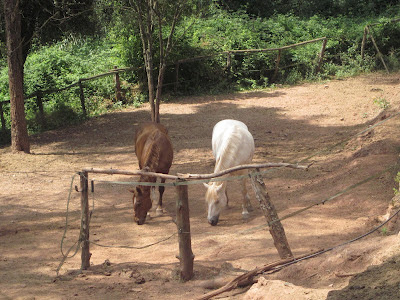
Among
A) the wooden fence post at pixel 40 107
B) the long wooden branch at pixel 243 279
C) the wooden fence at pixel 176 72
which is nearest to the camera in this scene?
the long wooden branch at pixel 243 279

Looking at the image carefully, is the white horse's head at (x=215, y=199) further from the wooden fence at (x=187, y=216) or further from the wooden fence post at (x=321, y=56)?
the wooden fence post at (x=321, y=56)

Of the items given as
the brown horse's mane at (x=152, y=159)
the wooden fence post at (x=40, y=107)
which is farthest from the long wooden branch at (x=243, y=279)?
the wooden fence post at (x=40, y=107)

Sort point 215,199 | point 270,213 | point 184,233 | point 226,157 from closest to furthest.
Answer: point 270,213, point 184,233, point 215,199, point 226,157

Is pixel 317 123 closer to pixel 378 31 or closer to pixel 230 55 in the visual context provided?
pixel 230 55

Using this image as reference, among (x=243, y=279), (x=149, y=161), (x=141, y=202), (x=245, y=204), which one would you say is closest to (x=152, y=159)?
(x=149, y=161)

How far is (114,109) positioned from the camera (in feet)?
55.0

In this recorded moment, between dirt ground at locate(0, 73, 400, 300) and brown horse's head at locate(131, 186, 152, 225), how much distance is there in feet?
0.50

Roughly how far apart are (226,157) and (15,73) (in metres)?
7.04

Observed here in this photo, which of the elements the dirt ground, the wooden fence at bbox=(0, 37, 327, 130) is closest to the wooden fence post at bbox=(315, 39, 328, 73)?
the wooden fence at bbox=(0, 37, 327, 130)

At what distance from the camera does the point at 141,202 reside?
752 centimetres

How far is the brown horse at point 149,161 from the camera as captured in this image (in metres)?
7.51

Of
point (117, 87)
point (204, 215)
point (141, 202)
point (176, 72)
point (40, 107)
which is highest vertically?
point (176, 72)

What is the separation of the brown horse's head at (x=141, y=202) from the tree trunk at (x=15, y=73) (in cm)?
584

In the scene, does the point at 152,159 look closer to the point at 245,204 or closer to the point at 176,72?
the point at 245,204
